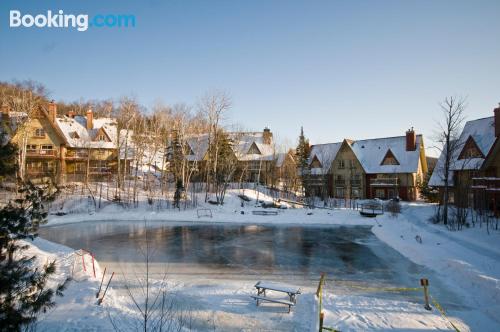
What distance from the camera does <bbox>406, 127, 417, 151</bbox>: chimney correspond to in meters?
51.4

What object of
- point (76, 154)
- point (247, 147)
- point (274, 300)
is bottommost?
point (274, 300)

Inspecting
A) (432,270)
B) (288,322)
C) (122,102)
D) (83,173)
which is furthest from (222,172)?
(288,322)

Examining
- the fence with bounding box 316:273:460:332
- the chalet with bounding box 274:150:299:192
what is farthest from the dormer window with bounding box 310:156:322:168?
the fence with bounding box 316:273:460:332

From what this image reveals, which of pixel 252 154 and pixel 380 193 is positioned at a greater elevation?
pixel 252 154

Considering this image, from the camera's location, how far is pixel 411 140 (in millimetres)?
51438

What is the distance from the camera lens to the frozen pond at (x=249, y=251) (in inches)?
593

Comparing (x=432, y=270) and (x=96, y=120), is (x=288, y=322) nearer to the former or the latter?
(x=432, y=270)

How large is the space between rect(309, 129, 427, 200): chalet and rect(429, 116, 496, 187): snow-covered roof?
35.7 ft

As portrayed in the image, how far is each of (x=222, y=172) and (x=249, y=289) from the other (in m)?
41.7

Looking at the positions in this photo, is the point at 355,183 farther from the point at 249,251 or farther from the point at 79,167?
the point at 79,167

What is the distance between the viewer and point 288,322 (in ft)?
31.4

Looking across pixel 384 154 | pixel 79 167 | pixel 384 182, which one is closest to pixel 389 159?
pixel 384 154

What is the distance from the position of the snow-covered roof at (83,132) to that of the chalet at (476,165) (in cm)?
4792

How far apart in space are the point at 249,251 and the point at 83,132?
4644cm
